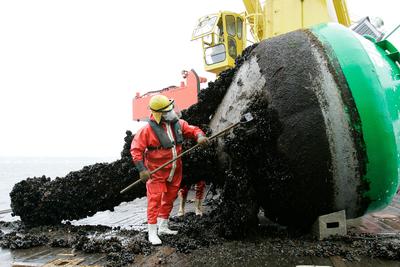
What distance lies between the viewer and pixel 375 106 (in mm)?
3295

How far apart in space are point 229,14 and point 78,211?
720cm

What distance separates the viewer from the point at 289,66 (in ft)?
11.7

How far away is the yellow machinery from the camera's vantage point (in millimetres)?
7059

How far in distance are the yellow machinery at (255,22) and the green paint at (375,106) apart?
377 centimetres

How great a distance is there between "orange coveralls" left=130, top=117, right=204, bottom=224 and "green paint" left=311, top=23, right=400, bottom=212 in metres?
Result: 1.70

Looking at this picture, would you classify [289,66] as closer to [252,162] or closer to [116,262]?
[252,162]

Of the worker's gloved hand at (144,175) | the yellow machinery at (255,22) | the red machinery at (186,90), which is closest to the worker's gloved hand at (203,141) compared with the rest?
the worker's gloved hand at (144,175)

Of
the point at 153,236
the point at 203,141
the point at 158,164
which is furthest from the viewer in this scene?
the point at 158,164

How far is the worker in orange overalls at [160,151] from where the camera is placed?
3986 millimetres

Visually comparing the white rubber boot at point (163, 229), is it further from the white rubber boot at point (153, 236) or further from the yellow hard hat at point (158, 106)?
the yellow hard hat at point (158, 106)

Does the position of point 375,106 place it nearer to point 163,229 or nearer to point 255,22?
point 163,229

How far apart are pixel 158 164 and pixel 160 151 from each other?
0.15 metres

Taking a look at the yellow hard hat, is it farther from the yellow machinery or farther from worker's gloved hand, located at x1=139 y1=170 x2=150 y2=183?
the yellow machinery

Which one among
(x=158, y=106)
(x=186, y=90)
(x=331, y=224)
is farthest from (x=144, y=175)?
(x=186, y=90)
